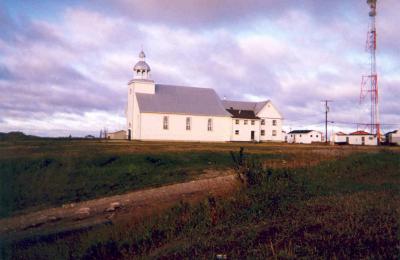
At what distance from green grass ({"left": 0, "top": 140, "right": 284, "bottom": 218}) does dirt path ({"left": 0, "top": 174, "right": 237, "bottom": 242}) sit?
1202mm

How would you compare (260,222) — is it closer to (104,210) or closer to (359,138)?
(104,210)

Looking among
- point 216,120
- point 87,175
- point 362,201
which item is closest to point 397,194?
point 362,201

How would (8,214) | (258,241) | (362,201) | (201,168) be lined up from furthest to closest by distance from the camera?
(201,168) → (8,214) → (362,201) → (258,241)

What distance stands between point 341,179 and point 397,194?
481 centimetres

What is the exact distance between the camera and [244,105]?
66.2 m

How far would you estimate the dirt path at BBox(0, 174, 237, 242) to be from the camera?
11570 mm

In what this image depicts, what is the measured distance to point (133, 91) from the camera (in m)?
53.8

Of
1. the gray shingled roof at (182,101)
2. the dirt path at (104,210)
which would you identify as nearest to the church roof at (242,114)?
the gray shingled roof at (182,101)

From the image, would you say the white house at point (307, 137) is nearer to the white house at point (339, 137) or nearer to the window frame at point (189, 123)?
the white house at point (339, 137)

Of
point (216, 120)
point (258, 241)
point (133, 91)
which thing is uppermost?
point (133, 91)

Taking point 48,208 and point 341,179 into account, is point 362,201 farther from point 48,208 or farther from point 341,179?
point 48,208

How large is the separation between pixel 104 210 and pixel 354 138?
202 feet

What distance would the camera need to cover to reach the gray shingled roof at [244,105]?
212ft

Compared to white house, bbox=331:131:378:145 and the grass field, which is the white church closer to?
white house, bbox=331:131:378:145
